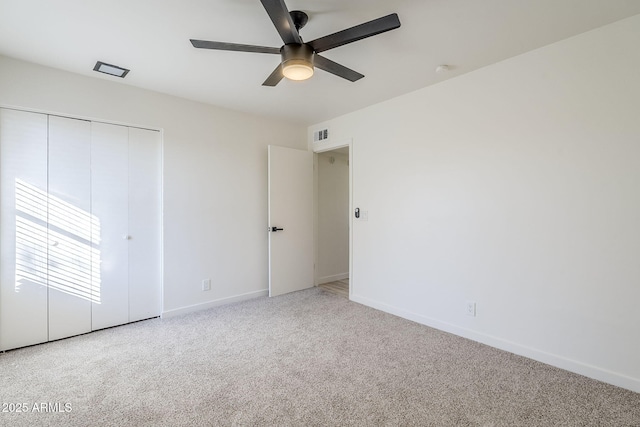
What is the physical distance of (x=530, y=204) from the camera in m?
2.40

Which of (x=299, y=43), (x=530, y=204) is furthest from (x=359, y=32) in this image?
(x=530, y=204)

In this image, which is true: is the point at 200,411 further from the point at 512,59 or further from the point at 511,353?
the point at 512,59

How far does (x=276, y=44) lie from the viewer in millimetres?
2285

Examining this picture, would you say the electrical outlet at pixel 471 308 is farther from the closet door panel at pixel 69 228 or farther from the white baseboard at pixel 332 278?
the closet door panel at pixel 69 228

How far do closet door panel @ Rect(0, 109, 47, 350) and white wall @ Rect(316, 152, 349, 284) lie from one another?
3.22 metres

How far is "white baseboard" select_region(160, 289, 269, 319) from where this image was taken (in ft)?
11.0

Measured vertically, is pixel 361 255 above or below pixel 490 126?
below

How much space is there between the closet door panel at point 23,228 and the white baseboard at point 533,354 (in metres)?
3.48

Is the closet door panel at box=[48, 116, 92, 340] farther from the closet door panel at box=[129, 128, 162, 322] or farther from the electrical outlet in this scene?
the electrical outlet

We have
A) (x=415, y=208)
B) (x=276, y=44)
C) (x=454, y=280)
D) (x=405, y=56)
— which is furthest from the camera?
(x=415, y=208)

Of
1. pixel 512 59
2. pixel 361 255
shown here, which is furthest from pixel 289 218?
pixel 512 59

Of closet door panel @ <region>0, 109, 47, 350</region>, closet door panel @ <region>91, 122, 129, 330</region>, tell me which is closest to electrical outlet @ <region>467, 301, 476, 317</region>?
closet door panel @ <region>91, 122, 129, 330</region>

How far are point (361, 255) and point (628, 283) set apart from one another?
2.37 meters

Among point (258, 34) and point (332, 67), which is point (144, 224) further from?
point (332, 67)
